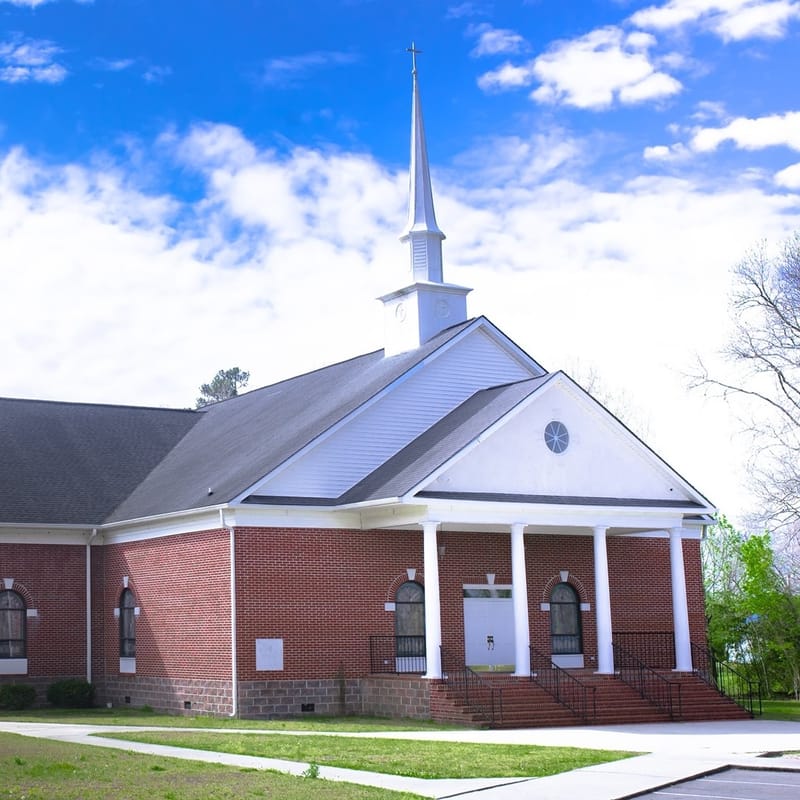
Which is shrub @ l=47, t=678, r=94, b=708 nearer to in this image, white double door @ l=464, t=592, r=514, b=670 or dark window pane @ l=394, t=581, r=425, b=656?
dark window pane @ l=394, t=581, r=425, b=656

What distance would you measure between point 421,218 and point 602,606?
1152cm

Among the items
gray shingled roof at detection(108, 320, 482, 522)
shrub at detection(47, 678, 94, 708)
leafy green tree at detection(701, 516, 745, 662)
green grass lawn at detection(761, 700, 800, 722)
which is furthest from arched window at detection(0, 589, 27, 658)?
leafy green tree at detection(701, 516, 745, 662)

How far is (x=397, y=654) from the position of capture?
28672mm

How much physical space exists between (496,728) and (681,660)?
6.76 meters

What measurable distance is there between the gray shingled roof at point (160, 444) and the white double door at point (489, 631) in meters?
5.44

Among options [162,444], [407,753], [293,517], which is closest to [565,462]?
[293,517]

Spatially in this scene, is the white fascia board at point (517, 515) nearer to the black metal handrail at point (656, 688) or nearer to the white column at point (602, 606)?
the white column at point (602, 606)

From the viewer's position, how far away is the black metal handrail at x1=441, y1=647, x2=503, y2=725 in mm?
24562

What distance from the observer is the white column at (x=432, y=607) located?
2583 centimetres

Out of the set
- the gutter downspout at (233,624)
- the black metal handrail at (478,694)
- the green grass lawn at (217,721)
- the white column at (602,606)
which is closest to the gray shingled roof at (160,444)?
the gutter downspout at (233,624)

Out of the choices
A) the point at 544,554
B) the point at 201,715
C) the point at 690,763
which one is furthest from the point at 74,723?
the point at 690,763

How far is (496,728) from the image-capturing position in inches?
950

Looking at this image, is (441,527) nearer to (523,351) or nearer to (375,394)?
(375,394)

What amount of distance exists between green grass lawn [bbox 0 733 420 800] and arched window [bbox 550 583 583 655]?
1486 cm
